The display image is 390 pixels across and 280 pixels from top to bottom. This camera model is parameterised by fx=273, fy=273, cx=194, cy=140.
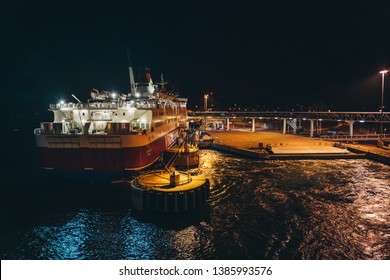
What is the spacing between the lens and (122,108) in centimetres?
3334

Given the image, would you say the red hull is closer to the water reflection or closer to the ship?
the ship

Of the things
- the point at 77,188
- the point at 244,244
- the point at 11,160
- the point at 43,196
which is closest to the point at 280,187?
the point at 244,244

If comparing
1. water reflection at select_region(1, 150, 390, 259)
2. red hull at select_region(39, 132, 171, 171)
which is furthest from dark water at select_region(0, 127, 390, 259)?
red hull at select_region(39, 132, 171, 171)

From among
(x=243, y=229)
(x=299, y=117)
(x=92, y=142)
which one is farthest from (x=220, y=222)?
(x=299, y=117)

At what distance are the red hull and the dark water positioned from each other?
71.3 inches

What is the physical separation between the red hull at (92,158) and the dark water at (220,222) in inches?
71.3

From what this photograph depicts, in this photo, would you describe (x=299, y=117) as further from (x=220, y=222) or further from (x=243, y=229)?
(x=243, y=229)

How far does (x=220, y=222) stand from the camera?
60.0 feet

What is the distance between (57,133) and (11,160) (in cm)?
2210

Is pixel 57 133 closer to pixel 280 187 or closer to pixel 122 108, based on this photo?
pixel 122 108

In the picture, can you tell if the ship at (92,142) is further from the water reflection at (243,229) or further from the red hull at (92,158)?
the water reflection at (243,229)

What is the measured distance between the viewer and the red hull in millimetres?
27891

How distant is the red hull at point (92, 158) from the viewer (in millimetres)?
27891

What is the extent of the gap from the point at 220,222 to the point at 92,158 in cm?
1604
